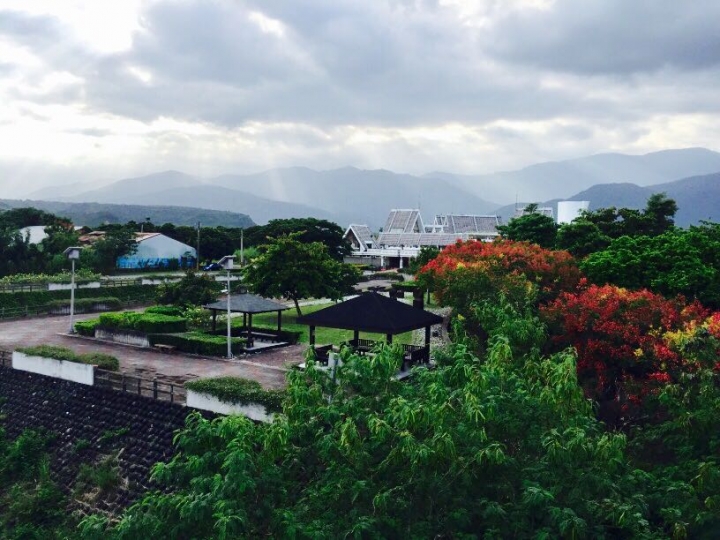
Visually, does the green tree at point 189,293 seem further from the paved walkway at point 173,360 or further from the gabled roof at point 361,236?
the gabled roof at point 361,236

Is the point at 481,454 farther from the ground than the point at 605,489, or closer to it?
farther from the ground

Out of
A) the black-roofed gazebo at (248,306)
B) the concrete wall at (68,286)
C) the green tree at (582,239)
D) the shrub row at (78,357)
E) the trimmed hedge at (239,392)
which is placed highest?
the green tree at (582,239)

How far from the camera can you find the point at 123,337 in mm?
28797

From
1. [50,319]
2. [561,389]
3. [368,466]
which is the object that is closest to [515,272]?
[561,389]

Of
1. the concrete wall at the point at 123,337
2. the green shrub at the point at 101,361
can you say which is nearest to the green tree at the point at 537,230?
the concrete wall at the point at 123,337

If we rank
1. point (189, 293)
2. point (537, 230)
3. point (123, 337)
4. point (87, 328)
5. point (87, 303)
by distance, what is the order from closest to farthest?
point (123, 337) → point (87, 328) → point (189, 293) → point (87, 303) → point (537, 230)

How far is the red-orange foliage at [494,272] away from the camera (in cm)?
2372

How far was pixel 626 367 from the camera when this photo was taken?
61.9ft

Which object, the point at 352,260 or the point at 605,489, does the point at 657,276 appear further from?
the point at 352,260

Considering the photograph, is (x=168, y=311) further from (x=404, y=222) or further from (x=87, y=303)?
(x=404, y=222)

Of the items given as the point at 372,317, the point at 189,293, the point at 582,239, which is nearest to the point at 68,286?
the point at 189,293

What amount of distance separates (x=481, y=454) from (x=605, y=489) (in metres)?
2.25

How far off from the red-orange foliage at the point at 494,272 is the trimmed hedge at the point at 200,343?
8201mm

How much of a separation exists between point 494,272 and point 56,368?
17.0 meters
